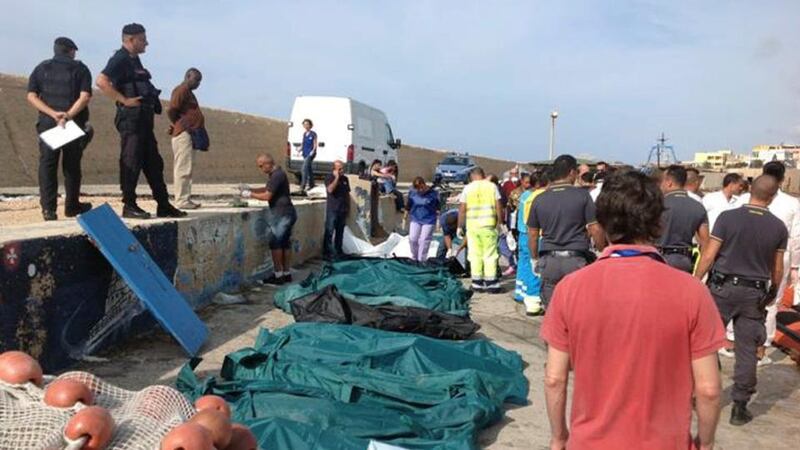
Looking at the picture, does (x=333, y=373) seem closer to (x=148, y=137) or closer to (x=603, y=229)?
(x=603, y=229)

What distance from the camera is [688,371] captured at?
2271 mm

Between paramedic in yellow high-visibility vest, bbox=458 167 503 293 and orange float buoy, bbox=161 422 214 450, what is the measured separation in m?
7.89

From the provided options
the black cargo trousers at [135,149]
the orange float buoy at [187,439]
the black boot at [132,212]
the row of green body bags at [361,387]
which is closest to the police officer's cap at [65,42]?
the black cargo trousers at [135,149]

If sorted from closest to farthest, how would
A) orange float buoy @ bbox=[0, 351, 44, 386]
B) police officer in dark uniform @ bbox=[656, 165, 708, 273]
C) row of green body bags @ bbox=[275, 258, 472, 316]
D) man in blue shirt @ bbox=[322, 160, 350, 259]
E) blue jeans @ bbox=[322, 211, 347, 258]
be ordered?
orange float buoy @ bbox=[0, 351, 44, 386] < police officer in dark uniform @ bbox=[656, 165, 708, 273] < row of green body bags @ bbox=[275, 258, 472, 316] < man in blue shirt @ bbox=[322, 160, 350, 259] < blue jeans @ bbox=[322, 211, 347, 258]

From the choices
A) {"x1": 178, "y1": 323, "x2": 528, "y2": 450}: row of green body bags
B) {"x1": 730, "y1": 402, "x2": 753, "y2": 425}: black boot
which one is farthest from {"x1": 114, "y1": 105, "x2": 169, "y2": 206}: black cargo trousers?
{"x1": 730, "y1": 402, "x2": 753, "y2": 425}: black boot

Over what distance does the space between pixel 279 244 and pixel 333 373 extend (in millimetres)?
4649

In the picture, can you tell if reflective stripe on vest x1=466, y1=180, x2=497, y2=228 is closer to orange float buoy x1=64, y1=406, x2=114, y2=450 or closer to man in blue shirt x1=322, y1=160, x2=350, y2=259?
man in blue shirt x1=322, y1=160, x2=350, y2=259

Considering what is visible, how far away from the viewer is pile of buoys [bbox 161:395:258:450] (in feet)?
6.84

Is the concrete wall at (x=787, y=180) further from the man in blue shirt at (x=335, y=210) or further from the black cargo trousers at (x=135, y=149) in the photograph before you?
the black cargo trousers at (x=135, y=149)

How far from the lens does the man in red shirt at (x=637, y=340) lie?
7.30ft

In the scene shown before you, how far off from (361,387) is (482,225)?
5334 mm

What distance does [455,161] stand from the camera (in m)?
35.4

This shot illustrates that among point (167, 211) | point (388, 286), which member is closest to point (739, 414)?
point (388, 286)

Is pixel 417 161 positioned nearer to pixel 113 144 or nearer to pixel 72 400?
pixel 113 144
